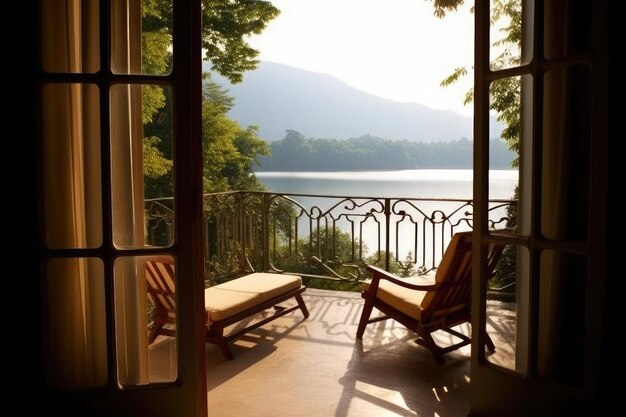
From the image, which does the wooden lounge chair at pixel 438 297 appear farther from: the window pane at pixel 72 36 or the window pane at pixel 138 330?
the window pane at pixel 72 36

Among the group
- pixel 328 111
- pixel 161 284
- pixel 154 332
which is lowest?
pixel 154 332

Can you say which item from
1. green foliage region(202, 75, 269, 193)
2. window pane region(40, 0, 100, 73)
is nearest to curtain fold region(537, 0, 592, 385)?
window pane region(40, 0, 100, 73)

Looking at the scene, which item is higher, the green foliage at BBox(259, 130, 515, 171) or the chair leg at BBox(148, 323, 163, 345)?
the green foliage at BBox(259, 130, 515, 171)

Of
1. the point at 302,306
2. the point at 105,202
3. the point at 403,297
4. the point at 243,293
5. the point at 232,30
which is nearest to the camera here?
the point at 105,202

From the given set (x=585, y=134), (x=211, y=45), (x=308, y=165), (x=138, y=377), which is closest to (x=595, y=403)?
(x=585, y=134)

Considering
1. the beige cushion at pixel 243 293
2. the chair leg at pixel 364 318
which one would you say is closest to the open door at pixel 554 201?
the chair leg at pixel 364 318

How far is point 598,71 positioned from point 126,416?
7.37 ft

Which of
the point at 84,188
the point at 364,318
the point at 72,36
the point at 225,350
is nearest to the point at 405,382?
the point at 364,318

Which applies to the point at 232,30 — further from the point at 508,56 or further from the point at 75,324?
the point at 75,324

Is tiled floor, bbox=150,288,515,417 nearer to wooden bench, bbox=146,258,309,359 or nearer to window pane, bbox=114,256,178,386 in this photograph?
window pane, bbox=114,256,178,386

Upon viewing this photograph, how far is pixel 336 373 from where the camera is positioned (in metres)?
3.22

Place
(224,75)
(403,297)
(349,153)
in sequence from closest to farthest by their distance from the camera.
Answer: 1. (403,297)
2. (224,75)
3. (349,153)

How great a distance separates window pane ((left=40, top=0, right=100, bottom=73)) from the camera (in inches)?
77.4

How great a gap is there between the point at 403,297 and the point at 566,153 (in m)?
1.83
